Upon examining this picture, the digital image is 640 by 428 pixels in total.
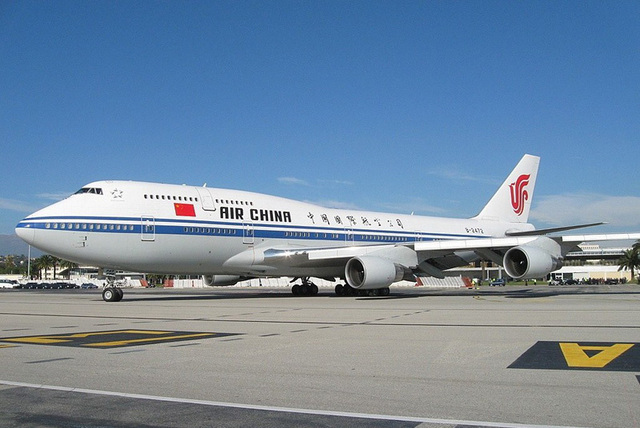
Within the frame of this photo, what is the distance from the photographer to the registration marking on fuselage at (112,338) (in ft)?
33.6

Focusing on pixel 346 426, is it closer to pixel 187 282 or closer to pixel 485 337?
pixel 485 337

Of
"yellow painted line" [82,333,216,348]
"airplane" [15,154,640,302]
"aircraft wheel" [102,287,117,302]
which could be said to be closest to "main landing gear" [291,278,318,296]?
"airplane" [15,154,640,302]

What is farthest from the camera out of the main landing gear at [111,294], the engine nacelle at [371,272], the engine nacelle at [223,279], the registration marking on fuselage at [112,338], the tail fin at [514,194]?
the tail fin at [514,194]

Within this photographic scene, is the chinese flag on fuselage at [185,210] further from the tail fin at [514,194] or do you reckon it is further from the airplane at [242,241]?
the tail fin at [514,194]

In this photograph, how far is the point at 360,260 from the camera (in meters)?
27.3

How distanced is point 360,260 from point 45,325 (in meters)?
15.5

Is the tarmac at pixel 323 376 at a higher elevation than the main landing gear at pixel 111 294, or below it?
below

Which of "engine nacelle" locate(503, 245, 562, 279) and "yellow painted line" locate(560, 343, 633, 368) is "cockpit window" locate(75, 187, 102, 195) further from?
"yellow painted line" locate(560, 343, 633, 368)

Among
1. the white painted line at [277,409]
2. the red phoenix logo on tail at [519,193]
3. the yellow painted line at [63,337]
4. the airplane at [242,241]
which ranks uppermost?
the red phoenix logo on tail at [519,193]

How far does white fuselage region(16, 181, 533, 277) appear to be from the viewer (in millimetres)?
24156

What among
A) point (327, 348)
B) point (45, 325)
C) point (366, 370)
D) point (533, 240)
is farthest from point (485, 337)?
point (533, 240)

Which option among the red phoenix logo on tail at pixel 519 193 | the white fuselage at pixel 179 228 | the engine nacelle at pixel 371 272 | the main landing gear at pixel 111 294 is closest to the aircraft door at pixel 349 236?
the white fuselage at pixel 179 228

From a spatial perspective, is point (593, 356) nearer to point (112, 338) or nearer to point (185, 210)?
point (112, 338)

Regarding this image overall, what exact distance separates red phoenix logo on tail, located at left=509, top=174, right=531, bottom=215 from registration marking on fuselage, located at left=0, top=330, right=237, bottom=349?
3388 cm
